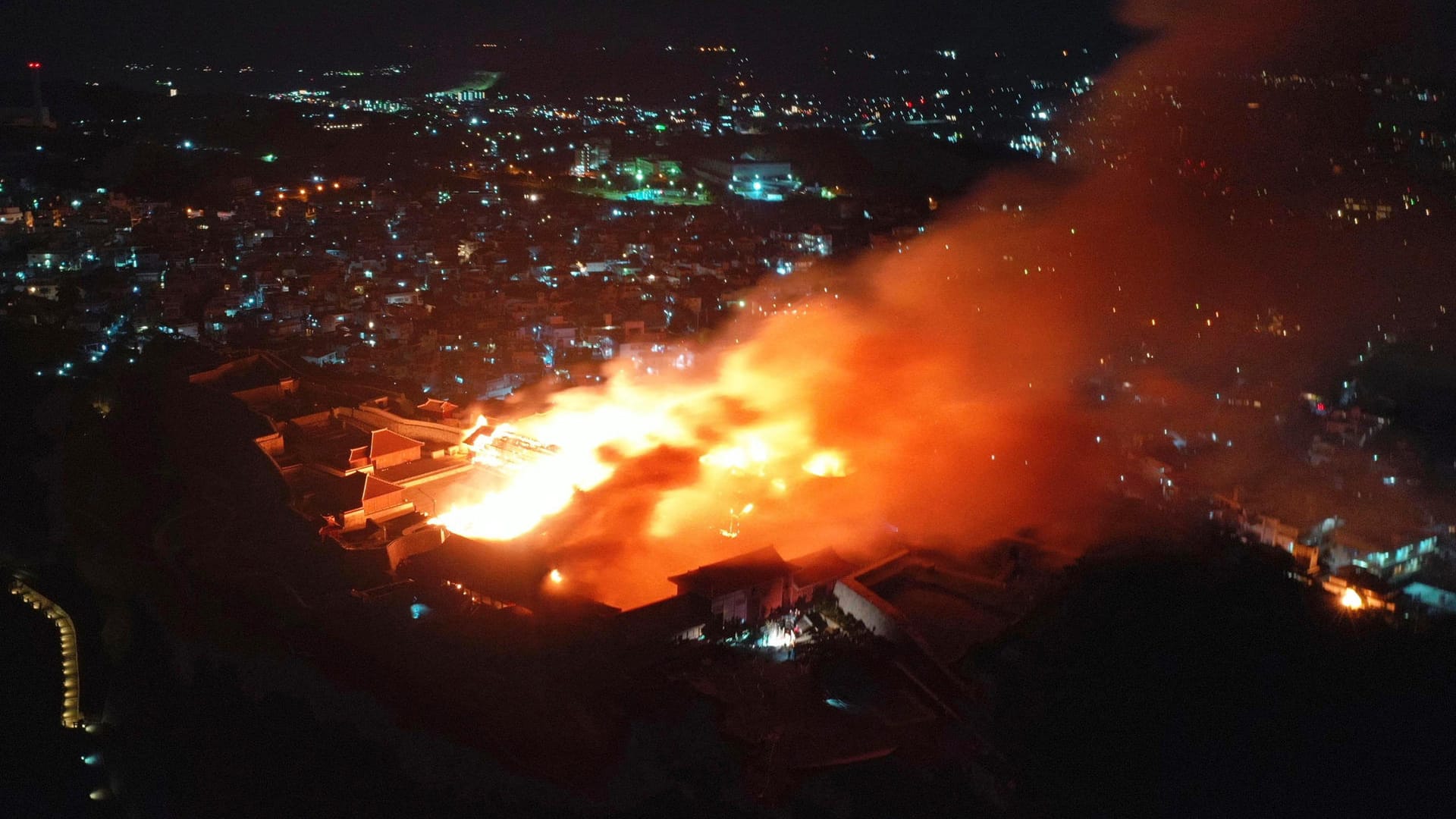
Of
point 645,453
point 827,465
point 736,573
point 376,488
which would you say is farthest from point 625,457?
point 736,573

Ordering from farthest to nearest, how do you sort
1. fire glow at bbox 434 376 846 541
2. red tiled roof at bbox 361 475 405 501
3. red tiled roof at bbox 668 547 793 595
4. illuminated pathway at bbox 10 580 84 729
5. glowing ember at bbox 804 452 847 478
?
glowing ember at bbox 804 452 847 478 < fire glow at bbox 434 376 846 541 < red tiled roof at bbox 361 475 405 501 < red tiled roof at bbox 668 547 793 595 < illuminated pathway at bbox 10 580 84 729

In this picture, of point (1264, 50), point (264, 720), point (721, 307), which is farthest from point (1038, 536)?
point (721, 307)

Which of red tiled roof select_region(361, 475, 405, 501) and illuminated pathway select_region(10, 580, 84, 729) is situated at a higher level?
red tiled roof select_region(361, 475, 405, 501)

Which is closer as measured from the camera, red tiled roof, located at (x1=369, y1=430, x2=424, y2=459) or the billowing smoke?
the billowing smoke

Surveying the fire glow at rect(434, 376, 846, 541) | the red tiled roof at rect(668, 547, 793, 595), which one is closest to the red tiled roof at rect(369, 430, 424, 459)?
the fire glow at rect(434, 376, 846, 541)

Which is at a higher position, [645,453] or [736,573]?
[736,573]

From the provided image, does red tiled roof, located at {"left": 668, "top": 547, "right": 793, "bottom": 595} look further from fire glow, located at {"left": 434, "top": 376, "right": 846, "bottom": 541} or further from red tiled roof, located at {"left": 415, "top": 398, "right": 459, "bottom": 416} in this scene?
red tiled roof, located at {"left": 415, "top": 398, "right": 459, "bottom": 416}

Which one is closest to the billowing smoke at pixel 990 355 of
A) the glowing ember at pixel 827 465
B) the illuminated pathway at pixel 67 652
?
the glowing ember at pixel 827 465

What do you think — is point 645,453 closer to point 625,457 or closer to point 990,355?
point 625,457
